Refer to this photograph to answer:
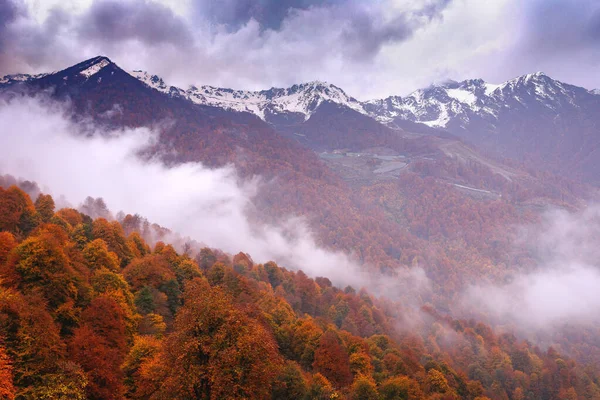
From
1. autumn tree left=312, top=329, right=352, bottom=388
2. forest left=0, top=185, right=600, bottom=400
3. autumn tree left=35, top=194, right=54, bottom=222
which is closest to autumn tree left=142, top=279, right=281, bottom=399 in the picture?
forest left=0, top=185, right=600, bottom=400

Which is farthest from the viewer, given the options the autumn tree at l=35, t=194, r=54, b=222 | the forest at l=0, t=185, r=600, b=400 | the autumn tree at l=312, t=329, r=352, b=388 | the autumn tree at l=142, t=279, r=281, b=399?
the autumn tree at l=35, t=194, r=54, b=222

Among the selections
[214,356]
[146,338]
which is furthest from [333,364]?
[214,356]

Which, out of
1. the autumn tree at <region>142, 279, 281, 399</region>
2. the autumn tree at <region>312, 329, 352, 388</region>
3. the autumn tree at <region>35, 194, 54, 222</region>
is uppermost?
the autumn tree at <region>35, 194, 54, 222</region>

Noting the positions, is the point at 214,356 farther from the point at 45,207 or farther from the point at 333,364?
the point at 45,207

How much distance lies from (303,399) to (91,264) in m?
32.8

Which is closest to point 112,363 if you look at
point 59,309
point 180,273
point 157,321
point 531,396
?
point 59,309

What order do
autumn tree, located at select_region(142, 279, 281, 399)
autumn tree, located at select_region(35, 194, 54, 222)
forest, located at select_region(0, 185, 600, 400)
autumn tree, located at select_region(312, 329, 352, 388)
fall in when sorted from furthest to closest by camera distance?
autumn tree, located at select_region(35, 194, 54, 222)
autumn tree, located at select_region(312, 329, 352, 388)
forest, located at select_region(0, 185, 600, 400)
autumn tree, located at select_region(142, 279, 281, 399)

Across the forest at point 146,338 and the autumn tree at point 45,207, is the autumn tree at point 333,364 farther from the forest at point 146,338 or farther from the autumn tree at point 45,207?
the autumn tree at point 45,207

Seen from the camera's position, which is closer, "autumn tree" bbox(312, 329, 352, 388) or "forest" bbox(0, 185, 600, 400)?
"forest" bbox(0, 185, 600, 400)

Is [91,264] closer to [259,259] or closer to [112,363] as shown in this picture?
[112,363]

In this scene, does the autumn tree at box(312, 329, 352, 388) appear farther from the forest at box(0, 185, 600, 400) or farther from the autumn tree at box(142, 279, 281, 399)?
the autumn tree at box(142, 279, 281, 399)

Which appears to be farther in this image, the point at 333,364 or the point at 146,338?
the point at 333,364

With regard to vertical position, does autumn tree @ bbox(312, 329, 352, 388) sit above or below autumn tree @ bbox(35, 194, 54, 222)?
below

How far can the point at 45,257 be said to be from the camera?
101ft
